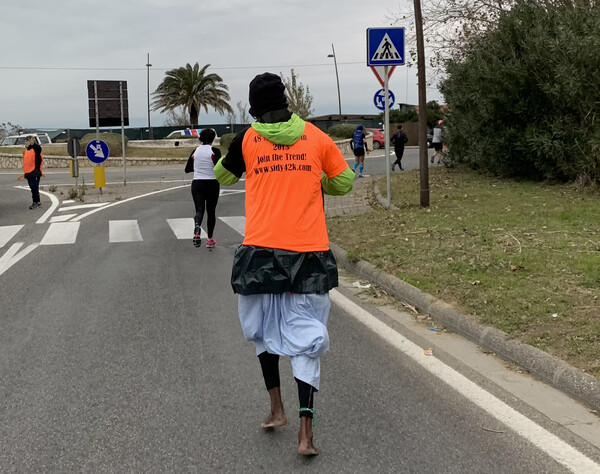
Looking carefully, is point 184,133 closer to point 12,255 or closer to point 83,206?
point 83,206

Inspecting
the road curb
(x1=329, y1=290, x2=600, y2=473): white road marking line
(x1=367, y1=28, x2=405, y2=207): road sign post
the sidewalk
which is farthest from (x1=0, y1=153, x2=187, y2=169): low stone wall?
(x1=329, y1=290, x2=600, y2=473): white road marking line

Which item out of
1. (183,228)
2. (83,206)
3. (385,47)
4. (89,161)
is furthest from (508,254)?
(89,161)

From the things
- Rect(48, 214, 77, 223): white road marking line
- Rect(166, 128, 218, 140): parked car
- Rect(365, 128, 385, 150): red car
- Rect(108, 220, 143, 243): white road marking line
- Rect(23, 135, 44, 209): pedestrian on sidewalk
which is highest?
Rect(166, 128, 218, 140): parked car

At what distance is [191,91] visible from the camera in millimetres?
58000

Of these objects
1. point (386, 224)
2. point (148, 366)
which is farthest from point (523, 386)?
point (386, 224)

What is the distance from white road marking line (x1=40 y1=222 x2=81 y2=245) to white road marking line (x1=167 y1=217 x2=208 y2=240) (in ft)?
5.82

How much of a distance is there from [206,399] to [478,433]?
5.51 feet

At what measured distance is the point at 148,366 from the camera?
5188mm

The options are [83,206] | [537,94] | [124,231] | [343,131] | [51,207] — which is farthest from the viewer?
[343,131]

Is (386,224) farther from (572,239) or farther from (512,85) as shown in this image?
(512,85)

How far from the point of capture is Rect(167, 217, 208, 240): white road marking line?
1239 centimetres

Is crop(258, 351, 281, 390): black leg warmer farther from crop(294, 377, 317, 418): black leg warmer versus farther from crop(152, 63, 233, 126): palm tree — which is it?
crop(152, 63, 233, 126): palm tree

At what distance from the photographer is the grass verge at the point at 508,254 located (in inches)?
221

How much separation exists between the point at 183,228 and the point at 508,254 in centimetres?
695
